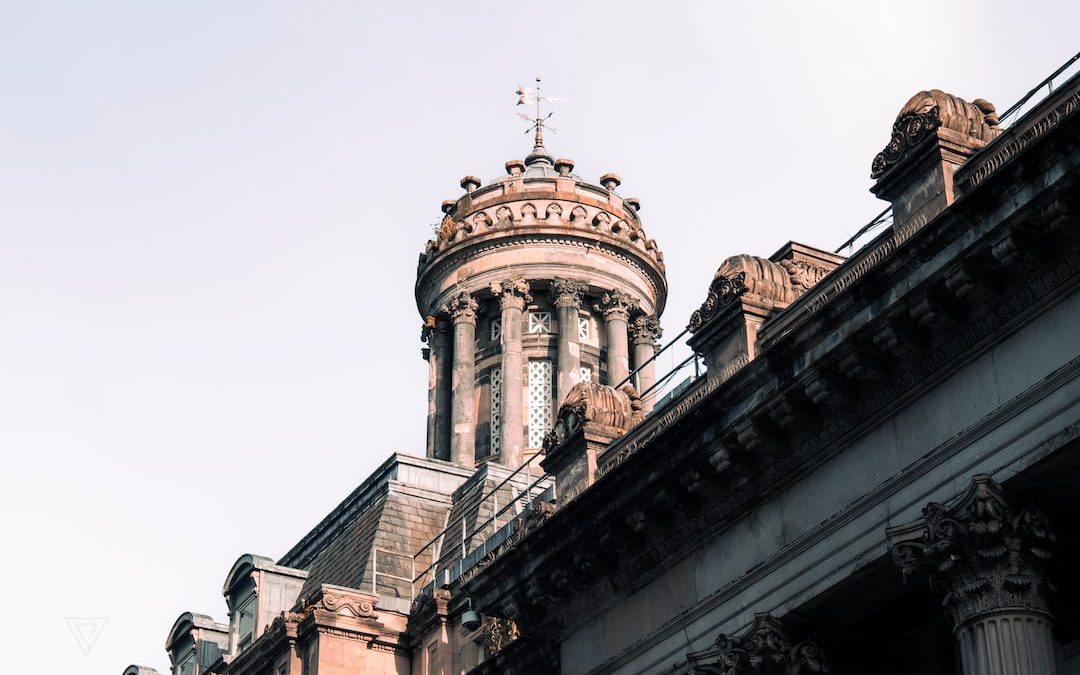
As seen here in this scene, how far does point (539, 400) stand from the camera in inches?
2467

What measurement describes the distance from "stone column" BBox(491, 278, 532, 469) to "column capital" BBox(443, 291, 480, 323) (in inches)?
32.5

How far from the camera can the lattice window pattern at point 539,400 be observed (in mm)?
61969

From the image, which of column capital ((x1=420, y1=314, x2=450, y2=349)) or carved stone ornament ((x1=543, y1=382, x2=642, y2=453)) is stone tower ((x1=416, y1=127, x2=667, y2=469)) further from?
carved stone ornament ((x1=543, y1=382, x2=642, y2=453))

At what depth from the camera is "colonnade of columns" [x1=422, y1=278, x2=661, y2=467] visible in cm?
6091

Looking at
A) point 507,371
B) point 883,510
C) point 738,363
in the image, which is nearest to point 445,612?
point 507,371

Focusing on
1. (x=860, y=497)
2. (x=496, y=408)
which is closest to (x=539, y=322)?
(x=496, y=408)

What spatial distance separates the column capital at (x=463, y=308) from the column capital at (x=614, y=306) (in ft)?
12.9

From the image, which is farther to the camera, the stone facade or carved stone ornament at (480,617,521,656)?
carved stone ornament at (480,617,521,656)

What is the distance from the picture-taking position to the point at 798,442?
27156 millimetres

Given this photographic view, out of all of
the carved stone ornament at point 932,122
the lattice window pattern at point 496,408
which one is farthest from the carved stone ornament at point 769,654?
the lattice window pattern at point 496,408

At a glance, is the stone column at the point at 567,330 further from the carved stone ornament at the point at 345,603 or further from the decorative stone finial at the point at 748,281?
the decorative stone finial at the point at 748,281

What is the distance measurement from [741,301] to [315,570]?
3025cm

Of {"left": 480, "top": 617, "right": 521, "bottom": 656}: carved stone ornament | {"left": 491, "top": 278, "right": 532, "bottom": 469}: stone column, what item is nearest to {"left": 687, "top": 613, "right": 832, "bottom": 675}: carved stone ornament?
{"left": 480, "top": 617, "right": 521, "bottom": 656}: carved stone ornament

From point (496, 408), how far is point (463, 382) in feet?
5.61
